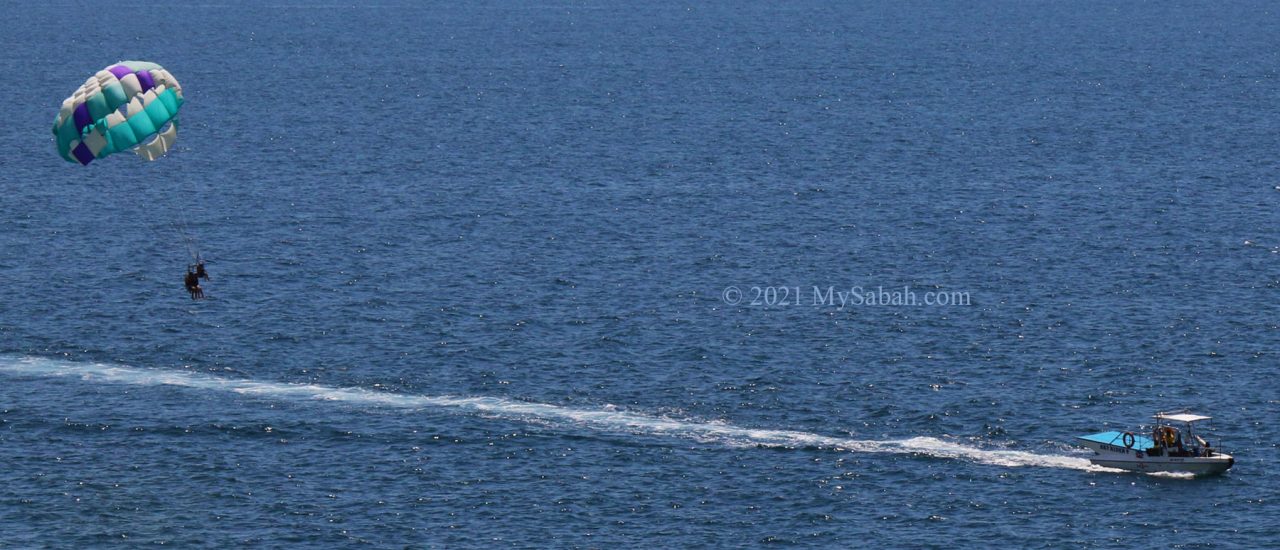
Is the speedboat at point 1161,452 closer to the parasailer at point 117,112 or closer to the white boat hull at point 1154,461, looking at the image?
the white boat hull at point 1154,461

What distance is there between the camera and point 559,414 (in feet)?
441

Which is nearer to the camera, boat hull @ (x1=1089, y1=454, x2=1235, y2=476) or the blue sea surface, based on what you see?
the blue sea surface

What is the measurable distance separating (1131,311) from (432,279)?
2544 inches

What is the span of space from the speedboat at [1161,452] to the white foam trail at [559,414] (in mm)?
1434

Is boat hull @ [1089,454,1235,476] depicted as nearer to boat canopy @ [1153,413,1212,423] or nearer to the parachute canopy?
boat canopy @ [1153,413,1212,423]

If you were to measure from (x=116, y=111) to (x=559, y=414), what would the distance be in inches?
1517

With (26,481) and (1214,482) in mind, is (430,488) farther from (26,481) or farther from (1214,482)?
(1214,482)

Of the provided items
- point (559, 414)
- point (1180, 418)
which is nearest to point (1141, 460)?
point (1180, 418)
